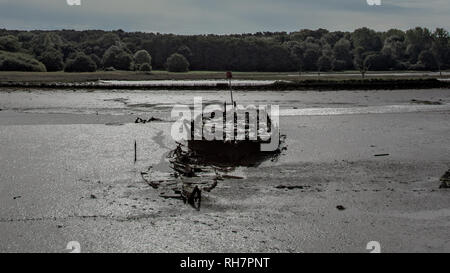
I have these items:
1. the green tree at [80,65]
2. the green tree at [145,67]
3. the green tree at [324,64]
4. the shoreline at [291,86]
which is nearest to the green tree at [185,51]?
the green tree at [145,67]

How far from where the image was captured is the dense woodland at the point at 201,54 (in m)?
95.9

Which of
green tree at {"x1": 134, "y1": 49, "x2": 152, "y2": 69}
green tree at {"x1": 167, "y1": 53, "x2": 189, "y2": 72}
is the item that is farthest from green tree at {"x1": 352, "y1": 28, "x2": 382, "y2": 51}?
green tree at {"x1": 134, "y1": 49, "x2": 152, "y2": 69}

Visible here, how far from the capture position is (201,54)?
390 feet

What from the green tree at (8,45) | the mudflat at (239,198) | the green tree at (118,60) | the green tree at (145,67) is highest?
the green tree at (8,45)

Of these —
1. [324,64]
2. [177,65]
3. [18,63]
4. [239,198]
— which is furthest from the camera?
[324,64]

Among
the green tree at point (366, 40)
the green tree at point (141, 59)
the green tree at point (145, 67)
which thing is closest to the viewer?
the green tree at point (145, 67)

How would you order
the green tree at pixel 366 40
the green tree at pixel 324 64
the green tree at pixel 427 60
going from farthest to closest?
the green tree at pixel 366 40 < the green tree at pixel 427 60 < the green tree at pixel 324 64

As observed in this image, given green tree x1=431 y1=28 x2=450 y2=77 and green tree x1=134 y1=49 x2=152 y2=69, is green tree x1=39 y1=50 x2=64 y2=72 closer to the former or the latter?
green tree x1=134 y1=49 x2=152 y2=69

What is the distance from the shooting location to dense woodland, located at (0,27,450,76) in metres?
95.9

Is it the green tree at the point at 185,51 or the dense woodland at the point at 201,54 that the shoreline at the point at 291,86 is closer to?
the dense woodland at the point at 201,54

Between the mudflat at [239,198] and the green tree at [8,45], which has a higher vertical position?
the green tree at [8,45]

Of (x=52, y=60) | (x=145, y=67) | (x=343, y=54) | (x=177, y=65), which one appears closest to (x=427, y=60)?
(x=343, y=54)

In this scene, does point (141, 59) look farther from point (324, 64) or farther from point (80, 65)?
point (324, 64)
